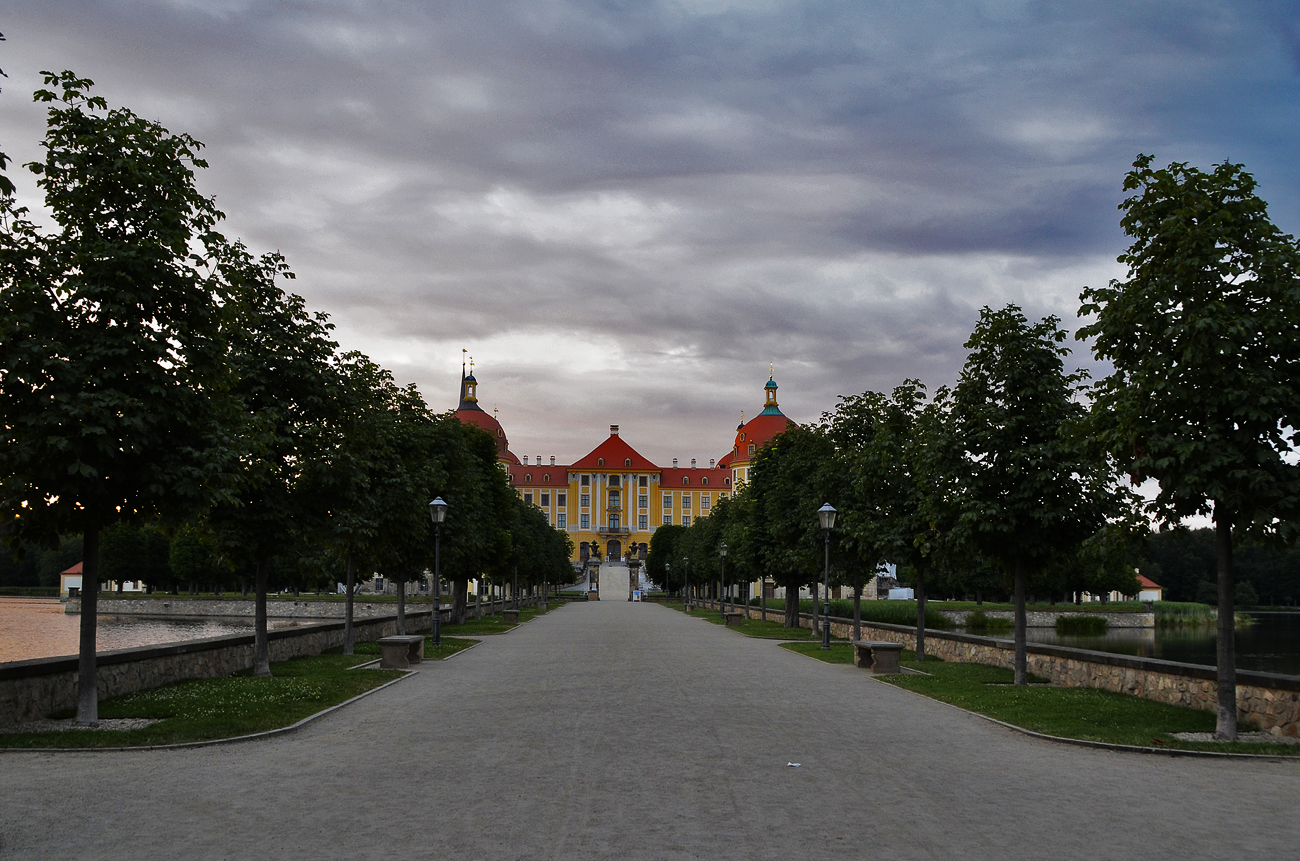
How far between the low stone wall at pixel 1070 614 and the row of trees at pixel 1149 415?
55.4 metres

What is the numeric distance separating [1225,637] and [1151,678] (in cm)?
418

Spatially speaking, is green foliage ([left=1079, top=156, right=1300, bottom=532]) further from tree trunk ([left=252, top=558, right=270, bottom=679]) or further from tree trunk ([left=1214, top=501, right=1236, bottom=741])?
tree trunk ([left=252, top=558, right=270, bottom=679])

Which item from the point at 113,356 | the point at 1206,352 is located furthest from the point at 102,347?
the point at 1206,352

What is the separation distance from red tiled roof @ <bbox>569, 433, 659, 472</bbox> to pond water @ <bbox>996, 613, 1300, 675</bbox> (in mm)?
104166

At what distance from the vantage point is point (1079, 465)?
1852 centimetres

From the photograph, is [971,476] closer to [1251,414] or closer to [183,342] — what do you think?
[1251,414]

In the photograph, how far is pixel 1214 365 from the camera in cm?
1243

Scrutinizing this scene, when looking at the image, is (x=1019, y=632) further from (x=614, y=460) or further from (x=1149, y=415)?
(x=614, y=460)

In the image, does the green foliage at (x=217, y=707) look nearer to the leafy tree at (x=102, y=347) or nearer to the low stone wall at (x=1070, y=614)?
the leafy tree at (x=102, y=347)

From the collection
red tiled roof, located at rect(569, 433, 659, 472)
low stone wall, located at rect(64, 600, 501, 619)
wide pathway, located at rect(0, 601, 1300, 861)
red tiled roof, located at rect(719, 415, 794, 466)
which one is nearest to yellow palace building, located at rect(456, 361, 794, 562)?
red tiled roof, located at rect(569, 433, 659, 472)

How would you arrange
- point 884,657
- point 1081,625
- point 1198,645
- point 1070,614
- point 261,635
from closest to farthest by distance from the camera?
point 261,635 → point 884,657 → point 1198,645 → point 1081,625 → point 1070,614

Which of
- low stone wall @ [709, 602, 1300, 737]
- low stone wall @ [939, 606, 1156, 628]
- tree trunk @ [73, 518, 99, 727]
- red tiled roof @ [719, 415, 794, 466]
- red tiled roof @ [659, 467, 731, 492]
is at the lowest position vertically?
low stone wall @ [939, 606, 1156, 628]

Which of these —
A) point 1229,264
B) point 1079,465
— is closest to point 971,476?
point 1079,465

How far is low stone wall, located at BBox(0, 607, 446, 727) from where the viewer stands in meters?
12.8
